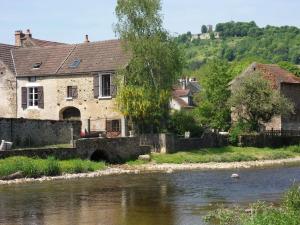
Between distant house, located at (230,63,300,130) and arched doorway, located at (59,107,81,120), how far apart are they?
17.4 meters

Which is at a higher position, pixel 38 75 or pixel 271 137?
pixel 38 75

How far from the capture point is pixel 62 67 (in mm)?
57906

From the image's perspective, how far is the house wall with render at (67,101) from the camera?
55188 millimetres

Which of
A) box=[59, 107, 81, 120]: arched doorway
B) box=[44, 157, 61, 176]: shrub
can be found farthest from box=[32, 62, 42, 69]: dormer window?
box=[44, 157, 61, 176]: shrub

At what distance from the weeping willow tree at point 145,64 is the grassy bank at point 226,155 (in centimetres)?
439

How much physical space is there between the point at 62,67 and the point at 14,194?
29.0 m

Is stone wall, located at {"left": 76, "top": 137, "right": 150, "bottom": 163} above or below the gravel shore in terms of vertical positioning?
above

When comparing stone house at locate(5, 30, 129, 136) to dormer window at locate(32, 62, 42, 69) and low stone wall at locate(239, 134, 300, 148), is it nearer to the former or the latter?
dormer window at locate(32, 62, 42, 69)

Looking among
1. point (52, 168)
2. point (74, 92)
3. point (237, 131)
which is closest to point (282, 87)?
point (237, 131)

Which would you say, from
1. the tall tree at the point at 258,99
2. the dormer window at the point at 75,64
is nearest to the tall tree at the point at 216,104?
the tall tree at the point at 258,99

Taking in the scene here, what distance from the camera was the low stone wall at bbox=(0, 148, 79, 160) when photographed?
37750mm

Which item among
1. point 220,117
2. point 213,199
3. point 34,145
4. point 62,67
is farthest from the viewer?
point 220,117

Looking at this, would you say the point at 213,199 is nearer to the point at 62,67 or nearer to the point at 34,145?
the point at 34,145

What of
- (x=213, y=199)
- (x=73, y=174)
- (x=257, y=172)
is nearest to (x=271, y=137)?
(x=257, y=172)
